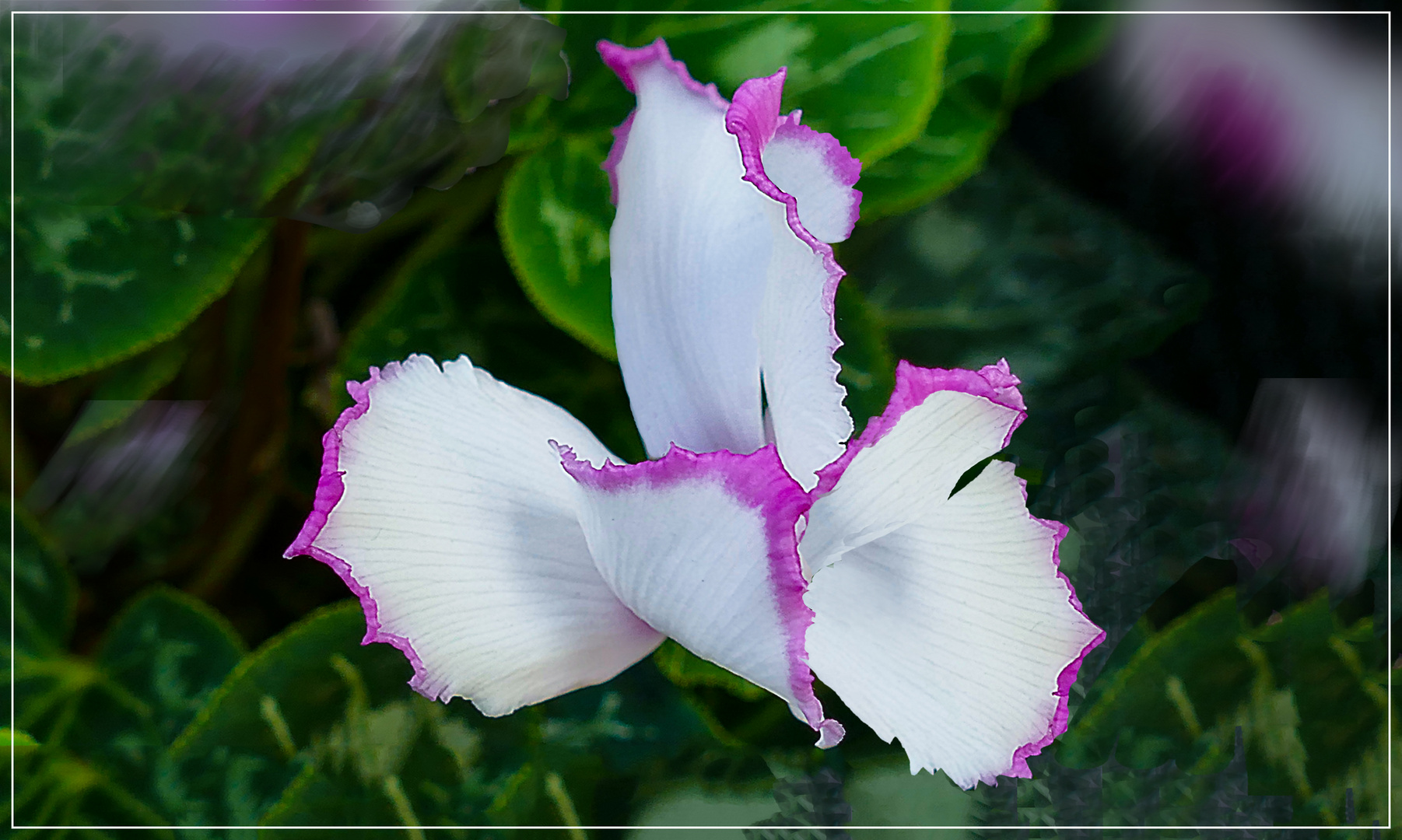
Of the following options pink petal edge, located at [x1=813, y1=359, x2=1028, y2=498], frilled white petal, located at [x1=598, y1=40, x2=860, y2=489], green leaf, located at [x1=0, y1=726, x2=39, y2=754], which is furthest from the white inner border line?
pink petal edge, located at [x1=813, y1=359, x2=1028, y2=498]

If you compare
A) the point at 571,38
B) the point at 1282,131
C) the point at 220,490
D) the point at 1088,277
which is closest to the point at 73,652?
the point at 220,490

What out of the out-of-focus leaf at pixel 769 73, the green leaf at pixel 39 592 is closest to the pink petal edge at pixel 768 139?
the out-of-focus leaf at pixel 769 73

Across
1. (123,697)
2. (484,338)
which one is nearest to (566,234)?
(484,338)

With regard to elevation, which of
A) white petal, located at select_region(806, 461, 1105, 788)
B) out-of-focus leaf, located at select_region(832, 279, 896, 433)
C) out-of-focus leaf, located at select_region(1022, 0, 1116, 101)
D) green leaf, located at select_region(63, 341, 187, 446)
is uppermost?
out-of-focus leaf, located at select_region(1022, 0, 1116, 101)

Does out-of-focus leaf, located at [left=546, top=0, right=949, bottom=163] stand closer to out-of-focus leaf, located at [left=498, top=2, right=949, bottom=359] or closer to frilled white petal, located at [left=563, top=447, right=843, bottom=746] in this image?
out-of-focus leaf, located at [left=498, top=2, right=949, bottom=359]

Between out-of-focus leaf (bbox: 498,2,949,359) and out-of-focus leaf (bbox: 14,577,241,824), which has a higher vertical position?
out-of-focus leaf (bbox: 498,2,949,359)

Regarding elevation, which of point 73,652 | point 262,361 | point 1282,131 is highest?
point 1282,131

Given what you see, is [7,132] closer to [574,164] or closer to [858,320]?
[574,164]
